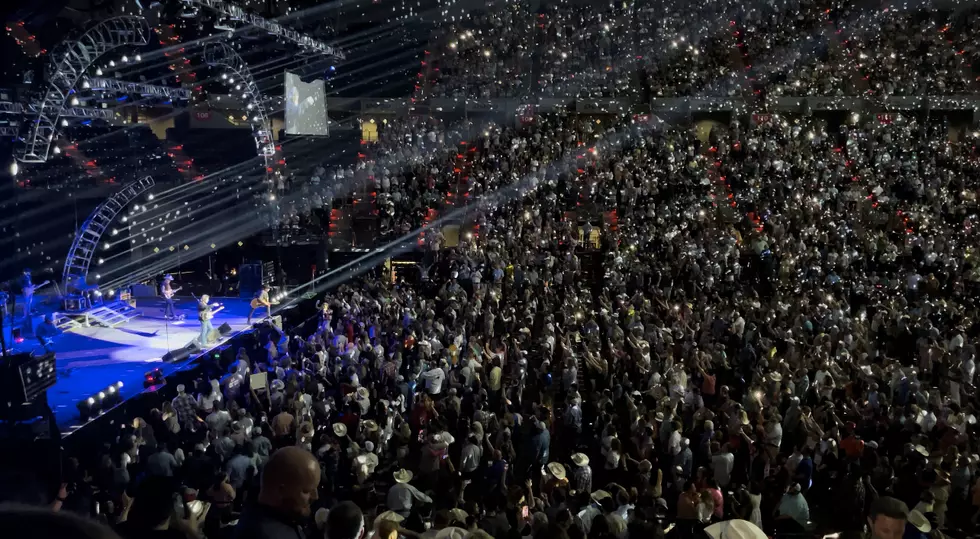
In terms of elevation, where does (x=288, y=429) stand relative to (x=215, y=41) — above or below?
below

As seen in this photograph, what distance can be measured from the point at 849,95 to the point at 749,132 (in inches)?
191

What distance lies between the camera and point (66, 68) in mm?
11086

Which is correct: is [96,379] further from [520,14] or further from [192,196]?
[520,14]

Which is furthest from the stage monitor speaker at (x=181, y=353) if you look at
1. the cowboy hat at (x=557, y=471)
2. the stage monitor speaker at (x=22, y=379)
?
the cowboy hat at (x=557, y=471)

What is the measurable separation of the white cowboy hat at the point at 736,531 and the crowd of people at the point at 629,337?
38mm

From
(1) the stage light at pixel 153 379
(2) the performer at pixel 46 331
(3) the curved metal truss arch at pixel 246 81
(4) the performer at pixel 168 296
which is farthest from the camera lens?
(3) the curved metal truss arch at pixel 246 81

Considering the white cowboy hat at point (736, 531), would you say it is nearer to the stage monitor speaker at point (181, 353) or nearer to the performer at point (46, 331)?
the stage monitor speaker at point (181, 353)

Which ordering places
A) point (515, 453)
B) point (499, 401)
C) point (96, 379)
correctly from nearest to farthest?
point (515, 453), point (499, 401), point (96, 379)

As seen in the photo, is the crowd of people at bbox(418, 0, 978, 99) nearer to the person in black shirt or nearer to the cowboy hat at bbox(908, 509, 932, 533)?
the cowboy hat at bbox(908, 509, 932, 533)

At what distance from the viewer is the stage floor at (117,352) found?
10.3m

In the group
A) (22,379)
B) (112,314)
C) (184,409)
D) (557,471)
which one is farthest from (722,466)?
(112,314)

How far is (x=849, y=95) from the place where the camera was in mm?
25250

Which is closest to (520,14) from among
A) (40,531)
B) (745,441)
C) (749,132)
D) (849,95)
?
(749,132)

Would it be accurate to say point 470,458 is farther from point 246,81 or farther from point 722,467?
point 246,81
